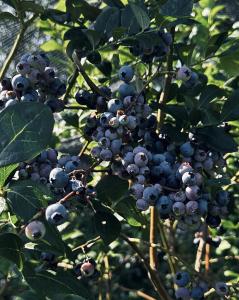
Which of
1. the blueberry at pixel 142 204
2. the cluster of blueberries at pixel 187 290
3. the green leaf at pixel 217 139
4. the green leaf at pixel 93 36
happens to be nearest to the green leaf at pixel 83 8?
the green leaf at pixel 93 36

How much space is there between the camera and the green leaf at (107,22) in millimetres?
1122

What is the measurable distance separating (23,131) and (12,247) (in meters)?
0.16

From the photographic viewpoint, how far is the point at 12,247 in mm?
893

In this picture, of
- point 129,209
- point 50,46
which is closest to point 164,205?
point 129,209

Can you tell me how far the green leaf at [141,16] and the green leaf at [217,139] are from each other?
202mm

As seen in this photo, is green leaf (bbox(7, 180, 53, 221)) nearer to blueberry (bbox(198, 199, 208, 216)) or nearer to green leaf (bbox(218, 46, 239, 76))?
blueberry (bbox(198, 199, 208, 216))

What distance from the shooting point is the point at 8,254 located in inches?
34.9

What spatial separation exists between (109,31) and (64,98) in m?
0.16

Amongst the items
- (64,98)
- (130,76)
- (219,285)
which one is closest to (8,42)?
(64,98)

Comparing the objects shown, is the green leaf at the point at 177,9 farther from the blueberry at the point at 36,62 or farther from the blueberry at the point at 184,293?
the blueberry at the point at 184,293

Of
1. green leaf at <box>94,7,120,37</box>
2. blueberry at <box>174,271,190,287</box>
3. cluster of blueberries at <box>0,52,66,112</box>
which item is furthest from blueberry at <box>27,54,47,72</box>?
blueberry at <box>174,271,190,287</box>

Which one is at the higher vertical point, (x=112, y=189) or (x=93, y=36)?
(x=93, y=36)

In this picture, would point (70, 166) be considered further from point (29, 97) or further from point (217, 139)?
point (217, 139)

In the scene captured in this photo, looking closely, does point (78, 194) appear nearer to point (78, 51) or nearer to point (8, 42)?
point (78, 51)
